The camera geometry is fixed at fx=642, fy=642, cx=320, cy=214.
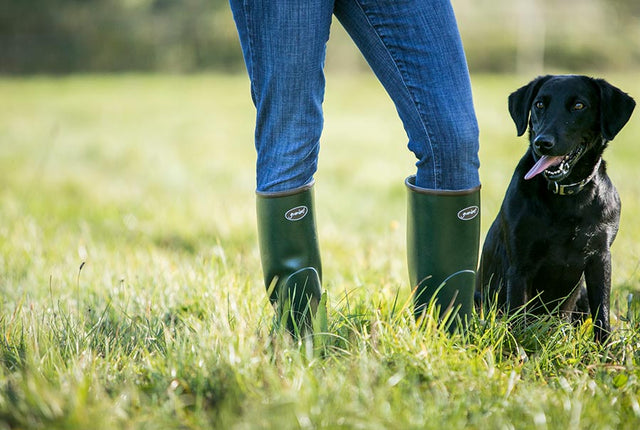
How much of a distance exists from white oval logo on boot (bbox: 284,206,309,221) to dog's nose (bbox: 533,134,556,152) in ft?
2.77

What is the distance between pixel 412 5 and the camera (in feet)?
5.76

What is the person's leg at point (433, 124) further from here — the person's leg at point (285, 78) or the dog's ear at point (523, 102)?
the dog's ear at point (523, 102)

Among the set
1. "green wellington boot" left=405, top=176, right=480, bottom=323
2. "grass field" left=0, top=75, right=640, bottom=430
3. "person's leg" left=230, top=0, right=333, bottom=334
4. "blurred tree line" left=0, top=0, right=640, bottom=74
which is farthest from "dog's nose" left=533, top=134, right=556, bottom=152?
"blurred tree line" left=0, top=0, right=640, bottom=74

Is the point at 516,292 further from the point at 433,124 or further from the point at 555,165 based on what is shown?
the point at 433,124

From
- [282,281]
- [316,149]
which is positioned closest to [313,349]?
[282,281]

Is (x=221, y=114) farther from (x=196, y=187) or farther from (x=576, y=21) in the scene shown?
(x=576, y=21)

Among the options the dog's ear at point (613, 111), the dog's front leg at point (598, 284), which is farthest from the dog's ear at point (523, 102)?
the dog's front leg at point (598, 284)

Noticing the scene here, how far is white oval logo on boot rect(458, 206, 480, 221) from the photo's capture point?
191cm

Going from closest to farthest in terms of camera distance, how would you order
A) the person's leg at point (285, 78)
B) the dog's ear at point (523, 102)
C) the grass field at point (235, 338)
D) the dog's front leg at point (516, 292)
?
the grass field at point (235, 338)
the person's leg at point (285, 78)
the dog's front leg at point (516, 292)
the dog's ear at point (523, 102)

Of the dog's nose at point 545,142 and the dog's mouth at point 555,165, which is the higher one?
the dog's nose at point 545,142

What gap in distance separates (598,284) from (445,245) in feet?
2.17

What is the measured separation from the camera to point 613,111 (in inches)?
88.8

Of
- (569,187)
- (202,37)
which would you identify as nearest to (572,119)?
(569,187)

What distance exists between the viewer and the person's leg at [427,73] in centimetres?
177
